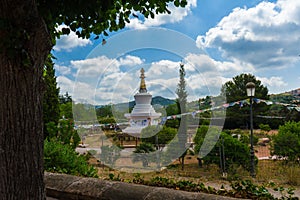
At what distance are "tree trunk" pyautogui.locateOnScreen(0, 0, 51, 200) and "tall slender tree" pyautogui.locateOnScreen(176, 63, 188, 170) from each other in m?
5.98

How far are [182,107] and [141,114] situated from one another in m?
1.71

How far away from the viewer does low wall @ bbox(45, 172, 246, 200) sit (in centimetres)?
206

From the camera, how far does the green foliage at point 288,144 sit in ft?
24.1

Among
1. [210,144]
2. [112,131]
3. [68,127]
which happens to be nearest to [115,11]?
[68,127]

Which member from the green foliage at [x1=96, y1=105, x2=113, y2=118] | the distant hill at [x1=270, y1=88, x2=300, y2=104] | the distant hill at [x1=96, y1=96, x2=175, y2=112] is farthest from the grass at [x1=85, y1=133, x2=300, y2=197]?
the distant hill at [x1=270, y1=88, x2=300, y2=104]

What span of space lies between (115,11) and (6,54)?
1.35 m

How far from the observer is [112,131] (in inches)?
389

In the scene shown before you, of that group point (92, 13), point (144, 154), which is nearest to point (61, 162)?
point (92, 13)

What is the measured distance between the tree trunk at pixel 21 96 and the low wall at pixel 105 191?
67 cm

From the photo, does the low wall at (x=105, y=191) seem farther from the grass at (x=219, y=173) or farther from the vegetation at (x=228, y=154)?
the vegetation at (x=228, y=154)

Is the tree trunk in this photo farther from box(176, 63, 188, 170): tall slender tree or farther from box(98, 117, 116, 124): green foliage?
box(98, 117, 116, 124): green foliage

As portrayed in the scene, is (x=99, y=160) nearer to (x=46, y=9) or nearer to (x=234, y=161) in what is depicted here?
(x=234, y=161)

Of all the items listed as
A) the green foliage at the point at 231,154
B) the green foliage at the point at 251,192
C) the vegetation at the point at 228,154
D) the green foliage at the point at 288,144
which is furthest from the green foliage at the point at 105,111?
the green foliage at the point at 251,192

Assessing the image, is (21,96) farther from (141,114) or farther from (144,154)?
(141,114)
